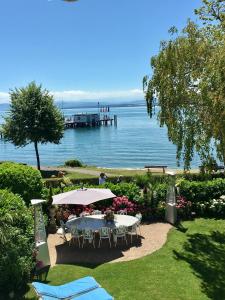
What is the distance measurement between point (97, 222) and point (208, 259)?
4501 millimetres

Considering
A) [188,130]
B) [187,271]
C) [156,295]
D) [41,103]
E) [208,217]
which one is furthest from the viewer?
[41,103]

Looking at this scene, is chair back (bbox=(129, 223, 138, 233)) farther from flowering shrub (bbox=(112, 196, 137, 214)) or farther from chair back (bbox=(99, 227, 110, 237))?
flowering shrub (bbox=(112, 196, 137, 214))

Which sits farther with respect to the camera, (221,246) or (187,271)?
(221,246)

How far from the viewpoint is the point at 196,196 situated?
64.9ft

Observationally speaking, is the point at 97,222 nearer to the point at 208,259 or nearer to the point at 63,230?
the point at 63,230

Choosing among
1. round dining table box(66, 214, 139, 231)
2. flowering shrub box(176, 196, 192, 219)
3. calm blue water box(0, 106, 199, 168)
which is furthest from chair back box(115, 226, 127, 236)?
calm blue water box(0, 106, 199, 168)

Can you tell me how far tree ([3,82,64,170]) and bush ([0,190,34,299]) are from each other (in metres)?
27.1

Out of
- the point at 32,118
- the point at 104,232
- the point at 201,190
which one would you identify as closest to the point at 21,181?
the point at 104,232

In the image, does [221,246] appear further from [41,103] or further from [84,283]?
[41,103]

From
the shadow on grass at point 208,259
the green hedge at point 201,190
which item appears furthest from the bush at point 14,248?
the green hedge at point 201,190

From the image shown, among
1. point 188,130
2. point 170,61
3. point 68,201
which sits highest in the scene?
point 170,61

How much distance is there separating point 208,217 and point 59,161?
167 feet

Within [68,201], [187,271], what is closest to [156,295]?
[187,271]

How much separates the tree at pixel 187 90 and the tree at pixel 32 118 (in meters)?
25.2
